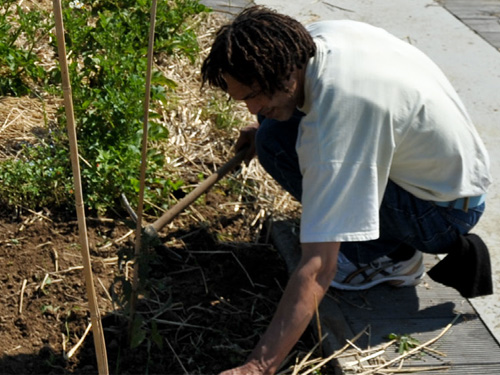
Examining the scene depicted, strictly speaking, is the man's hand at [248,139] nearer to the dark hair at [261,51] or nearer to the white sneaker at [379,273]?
the white sneaker at [379,273]

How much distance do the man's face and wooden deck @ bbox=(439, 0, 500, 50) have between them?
2.88m

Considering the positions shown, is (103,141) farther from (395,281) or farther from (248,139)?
(395,281)

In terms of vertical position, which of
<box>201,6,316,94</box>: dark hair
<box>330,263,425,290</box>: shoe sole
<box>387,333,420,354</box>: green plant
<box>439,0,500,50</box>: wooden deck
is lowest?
<box>387,333,420,354</box>: green plant

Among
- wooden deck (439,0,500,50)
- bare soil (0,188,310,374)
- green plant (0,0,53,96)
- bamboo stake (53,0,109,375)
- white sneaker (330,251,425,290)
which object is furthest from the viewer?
wooden deck (439,0,500,50)

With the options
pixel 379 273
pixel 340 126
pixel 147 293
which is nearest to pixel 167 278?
pixel 147 293

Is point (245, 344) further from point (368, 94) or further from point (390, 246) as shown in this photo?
point (368, 94)

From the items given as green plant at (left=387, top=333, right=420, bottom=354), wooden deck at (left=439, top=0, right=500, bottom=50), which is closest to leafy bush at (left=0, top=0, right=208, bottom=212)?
green plant at (left=387, top=333, right=420, bottom=354)

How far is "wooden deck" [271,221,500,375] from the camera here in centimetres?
286

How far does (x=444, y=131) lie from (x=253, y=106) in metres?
0.66

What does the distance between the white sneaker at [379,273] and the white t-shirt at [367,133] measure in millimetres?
459

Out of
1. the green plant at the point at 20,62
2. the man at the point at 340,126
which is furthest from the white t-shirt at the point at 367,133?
the green plant at the point at 20,62

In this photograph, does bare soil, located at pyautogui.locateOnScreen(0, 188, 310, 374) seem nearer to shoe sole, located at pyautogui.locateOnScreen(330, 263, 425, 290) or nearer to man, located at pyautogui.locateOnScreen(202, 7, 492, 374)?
shoe sole, located at pyautogui.locateOnScreen(330, 263, 425, 290)

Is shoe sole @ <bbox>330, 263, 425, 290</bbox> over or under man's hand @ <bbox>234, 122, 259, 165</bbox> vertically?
under

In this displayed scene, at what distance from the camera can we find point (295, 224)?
11.6 ft
